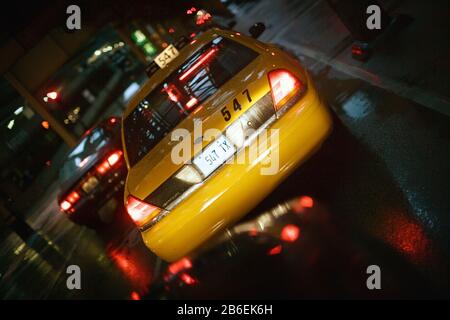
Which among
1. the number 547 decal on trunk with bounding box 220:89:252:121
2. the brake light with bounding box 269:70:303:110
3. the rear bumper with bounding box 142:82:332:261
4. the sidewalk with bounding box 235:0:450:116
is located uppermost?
the number 547 decal on trunk with bounding box 220:89:252:121

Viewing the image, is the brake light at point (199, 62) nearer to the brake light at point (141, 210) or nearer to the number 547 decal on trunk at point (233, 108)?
the number 547 decal on trunk at point (233, 108)

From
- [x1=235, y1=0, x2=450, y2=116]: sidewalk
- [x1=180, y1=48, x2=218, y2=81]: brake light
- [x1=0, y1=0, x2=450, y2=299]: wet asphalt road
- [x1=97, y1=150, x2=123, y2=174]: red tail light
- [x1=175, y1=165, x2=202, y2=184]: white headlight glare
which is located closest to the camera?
[x1=0, y1=0, x2=450, y2=299]: wet asphalt road

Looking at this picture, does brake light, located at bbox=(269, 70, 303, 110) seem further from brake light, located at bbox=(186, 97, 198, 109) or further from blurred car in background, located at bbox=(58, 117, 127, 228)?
blurred car in background, located at bbox=(58, 117, 127, 228)

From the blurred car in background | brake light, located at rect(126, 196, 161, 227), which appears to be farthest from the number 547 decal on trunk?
the blurred car in background

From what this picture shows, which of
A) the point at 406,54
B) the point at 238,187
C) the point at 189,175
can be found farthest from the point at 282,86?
the point at 406,54

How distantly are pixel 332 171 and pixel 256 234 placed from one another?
117 cm

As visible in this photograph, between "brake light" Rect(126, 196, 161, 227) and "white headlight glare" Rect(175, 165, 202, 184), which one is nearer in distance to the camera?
"white headlight glare" Rect(175, 165, 202, 184)

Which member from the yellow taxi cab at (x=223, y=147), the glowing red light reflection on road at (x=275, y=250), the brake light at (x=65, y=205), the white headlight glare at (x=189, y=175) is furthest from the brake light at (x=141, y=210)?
the brake light at (x=65, y=205)

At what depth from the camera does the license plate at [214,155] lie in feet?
11.1

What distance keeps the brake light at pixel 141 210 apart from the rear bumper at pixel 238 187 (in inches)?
4.4

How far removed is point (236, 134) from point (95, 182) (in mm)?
4082

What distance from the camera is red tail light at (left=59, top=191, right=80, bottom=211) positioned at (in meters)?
6.87

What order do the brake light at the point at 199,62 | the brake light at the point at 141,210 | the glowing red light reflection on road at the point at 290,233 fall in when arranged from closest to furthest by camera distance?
the brake light at the point at 141,210 → the glowing red light reflection on road at the point at 290,233 → the brake light at the point at 199,62
